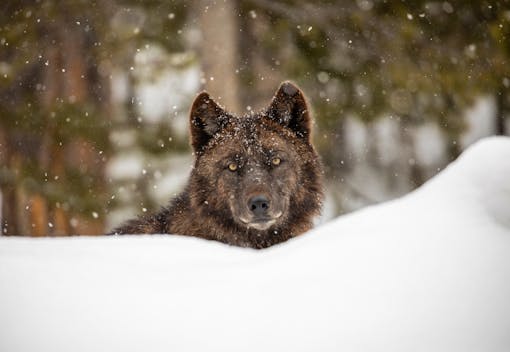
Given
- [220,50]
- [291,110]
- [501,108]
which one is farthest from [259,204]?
[501,108]

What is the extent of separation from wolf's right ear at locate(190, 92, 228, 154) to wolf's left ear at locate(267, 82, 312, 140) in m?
0.51

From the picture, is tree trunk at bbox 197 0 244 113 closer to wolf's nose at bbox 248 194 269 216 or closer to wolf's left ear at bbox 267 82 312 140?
wolf's left ear at bbox 267 82 312 140

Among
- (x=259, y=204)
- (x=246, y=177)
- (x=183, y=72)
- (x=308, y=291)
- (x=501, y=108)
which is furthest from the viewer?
(x=183, y=72)

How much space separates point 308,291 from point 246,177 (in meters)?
2.98

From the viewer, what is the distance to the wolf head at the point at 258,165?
457 centimetres

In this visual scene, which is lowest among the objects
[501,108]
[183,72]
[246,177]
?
[246,177]

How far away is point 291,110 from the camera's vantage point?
496cm

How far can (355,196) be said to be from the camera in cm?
982

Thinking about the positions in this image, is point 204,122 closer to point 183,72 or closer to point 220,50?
point 220,50

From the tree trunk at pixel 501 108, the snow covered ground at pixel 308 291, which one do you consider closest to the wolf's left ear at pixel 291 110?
the snow covered ground at pixel 308 291

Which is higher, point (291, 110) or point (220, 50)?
point (220, 50)

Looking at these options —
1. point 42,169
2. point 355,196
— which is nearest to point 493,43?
point 355,196

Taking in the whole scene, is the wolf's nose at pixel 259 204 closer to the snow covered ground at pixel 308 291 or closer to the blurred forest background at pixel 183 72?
the snow covered ground at pixel 308 291

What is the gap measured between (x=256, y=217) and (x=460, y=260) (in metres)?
2.84
